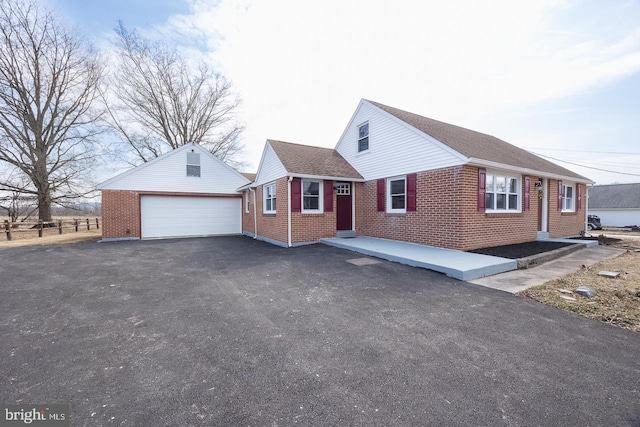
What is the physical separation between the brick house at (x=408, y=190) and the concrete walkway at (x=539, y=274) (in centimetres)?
179

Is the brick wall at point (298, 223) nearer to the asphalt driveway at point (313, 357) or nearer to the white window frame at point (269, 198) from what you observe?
the white window frame at point (269, 198)

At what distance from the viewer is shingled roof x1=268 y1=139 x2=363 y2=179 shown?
33.9ft

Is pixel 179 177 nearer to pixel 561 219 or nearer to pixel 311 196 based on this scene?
pixel 311 196

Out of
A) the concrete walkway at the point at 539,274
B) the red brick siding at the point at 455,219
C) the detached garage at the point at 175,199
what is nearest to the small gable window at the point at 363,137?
the red brick siding at the point at 455,219

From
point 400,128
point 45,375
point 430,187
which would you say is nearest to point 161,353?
point 45,375

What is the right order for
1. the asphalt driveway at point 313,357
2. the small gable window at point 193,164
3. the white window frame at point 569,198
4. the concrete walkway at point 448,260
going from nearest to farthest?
the asphalt driveway at point 313,357 < the concrete walkway at point 448,260 < the white window frame at point 569,198 < the small gable window at point 193,164

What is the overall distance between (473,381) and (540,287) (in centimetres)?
386

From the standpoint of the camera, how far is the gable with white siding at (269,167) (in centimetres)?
1059

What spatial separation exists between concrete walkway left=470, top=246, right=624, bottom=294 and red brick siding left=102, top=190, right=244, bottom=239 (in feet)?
50.6

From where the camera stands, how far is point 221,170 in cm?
1566

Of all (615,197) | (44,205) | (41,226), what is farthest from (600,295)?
(615,197)

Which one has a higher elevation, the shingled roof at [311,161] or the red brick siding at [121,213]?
the shingled roof at [311,161]

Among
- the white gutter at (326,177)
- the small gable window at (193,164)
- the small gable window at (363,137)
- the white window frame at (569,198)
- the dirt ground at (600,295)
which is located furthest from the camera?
the small gable window at (193,164)

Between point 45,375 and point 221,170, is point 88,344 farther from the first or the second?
point 221,170
